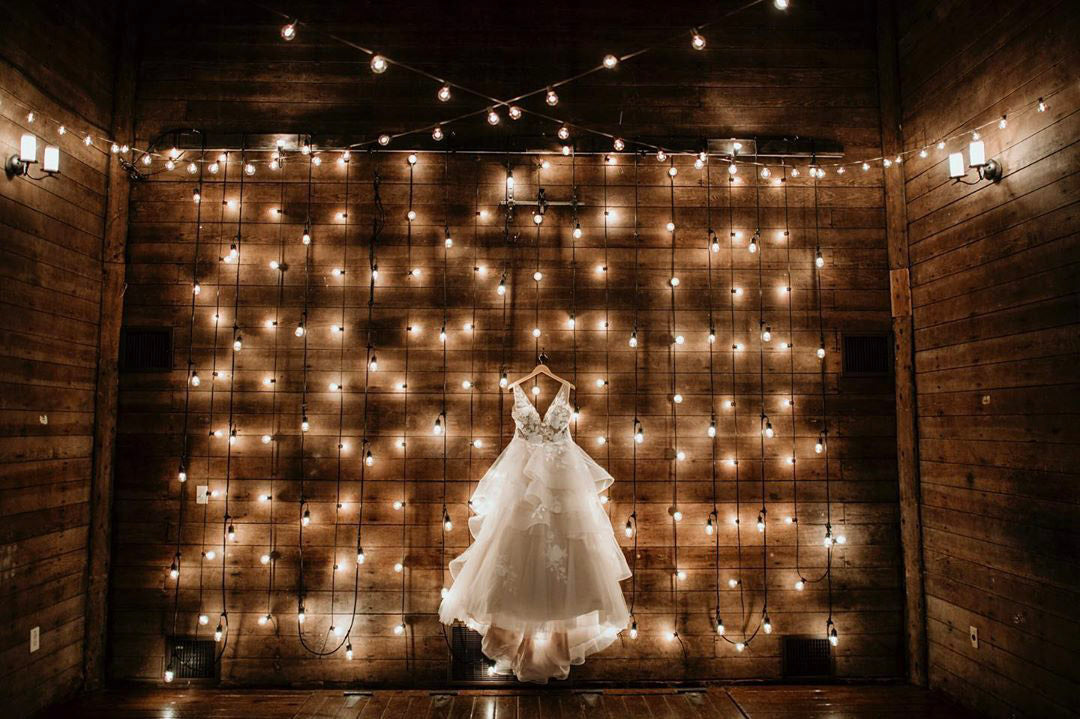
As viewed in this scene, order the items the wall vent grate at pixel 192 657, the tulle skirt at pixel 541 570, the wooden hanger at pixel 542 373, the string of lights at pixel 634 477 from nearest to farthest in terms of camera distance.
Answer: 1. the tulle skirt at pixel 541 570
2. the wooden hanger at pixel 542 373
3. the wall vent grate at pixel 192 657
4. the string of lights at pixel 634 477

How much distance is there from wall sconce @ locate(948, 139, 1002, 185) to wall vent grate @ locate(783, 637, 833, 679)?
10.4ft

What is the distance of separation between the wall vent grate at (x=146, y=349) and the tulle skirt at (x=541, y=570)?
2.49 meters

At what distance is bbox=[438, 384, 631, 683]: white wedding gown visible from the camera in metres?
3.15

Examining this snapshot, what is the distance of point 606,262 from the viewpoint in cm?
416

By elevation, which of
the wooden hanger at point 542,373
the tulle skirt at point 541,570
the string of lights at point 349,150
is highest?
the string of lights at point 349,150

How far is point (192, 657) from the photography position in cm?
387

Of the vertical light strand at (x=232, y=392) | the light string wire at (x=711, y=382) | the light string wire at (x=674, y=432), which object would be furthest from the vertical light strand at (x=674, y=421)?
the vertical light strand at (x=232, y=392)

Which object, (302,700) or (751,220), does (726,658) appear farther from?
(751,220)

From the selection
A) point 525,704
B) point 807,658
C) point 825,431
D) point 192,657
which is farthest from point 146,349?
point 807,658

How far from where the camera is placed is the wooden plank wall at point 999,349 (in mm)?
3012

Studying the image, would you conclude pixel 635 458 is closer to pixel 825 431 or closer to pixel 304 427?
pixel 825 431

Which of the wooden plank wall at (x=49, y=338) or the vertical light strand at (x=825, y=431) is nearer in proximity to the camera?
the wooden plank wall at (x=49, y=338)

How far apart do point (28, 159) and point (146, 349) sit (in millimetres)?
1334

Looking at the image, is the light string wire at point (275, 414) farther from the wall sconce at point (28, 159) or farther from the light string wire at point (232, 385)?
the wall sconce at point (28, 159)
